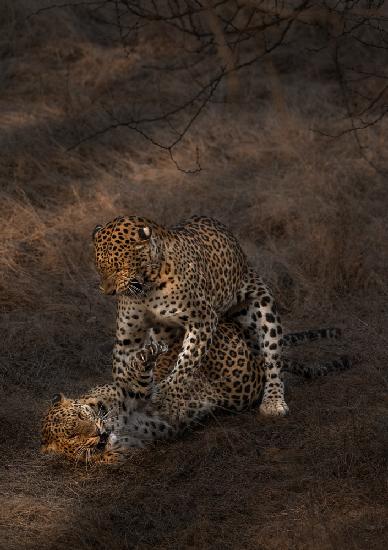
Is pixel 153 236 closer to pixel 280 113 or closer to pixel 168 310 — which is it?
pixel 168 310

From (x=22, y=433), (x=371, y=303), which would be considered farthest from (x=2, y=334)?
(x=371, y=303)

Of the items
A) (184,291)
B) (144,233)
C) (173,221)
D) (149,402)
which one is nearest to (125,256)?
(144,233)

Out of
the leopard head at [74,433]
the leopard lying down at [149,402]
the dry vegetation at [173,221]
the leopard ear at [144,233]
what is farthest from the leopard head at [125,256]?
the dry vegetation at [173,221]

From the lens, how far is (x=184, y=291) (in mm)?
5848

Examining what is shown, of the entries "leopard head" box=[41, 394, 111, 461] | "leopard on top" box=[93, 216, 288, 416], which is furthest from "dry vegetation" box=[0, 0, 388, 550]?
"leopard on top" box=[93, 216, 288, 416]

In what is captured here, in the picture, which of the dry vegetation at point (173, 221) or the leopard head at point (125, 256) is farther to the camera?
the leopard head at point (125, 256)

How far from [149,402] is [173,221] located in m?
4.27

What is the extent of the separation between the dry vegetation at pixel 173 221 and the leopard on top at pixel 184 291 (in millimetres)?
466

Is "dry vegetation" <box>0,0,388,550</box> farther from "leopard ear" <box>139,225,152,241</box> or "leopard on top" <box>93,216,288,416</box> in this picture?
"leopard ear" <box>139,225,152,241</box>

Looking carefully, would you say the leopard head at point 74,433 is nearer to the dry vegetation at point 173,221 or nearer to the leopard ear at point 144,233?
the dry vegetation at point 173,221

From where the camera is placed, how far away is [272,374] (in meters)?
6.56

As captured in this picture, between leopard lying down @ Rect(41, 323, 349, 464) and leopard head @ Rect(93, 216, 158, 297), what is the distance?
0.40m

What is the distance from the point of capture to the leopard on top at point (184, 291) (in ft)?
18.1

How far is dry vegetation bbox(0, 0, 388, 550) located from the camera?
500 centimetres
